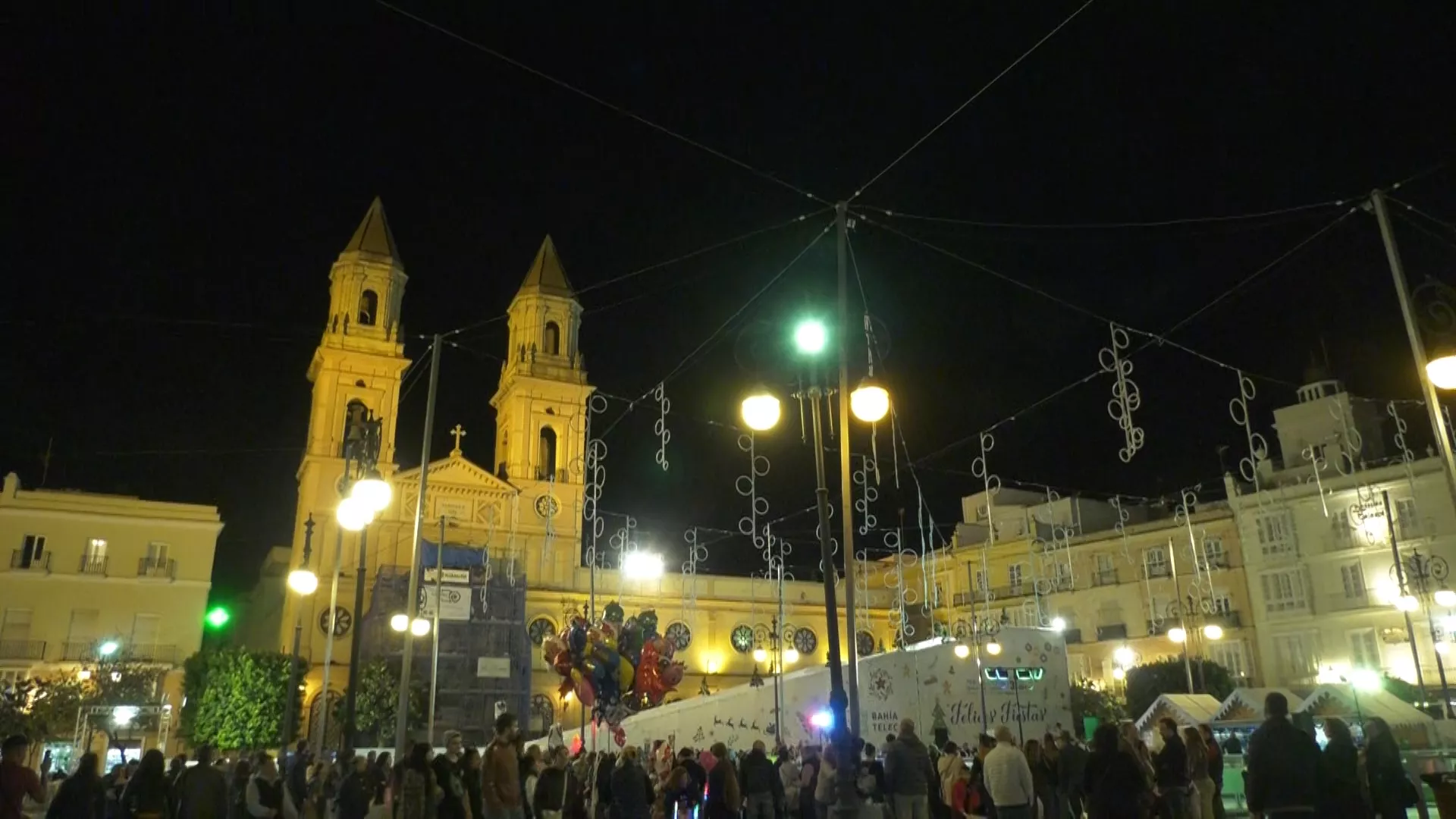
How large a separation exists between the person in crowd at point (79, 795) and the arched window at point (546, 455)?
39.5m

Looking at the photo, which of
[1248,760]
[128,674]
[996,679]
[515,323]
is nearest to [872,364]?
[1248,760]

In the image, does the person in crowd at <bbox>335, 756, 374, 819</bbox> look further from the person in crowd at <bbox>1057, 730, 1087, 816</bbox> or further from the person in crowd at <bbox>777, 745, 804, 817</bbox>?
the person in crowd at <bbox>1057, 730, 1087, 816</bbox>

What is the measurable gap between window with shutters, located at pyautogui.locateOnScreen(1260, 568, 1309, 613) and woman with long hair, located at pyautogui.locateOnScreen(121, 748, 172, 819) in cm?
4054

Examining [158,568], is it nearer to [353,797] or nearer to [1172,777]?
[353,797]

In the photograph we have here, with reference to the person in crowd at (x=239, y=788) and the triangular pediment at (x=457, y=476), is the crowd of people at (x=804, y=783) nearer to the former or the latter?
the person in crowd at (x=239, y=788)

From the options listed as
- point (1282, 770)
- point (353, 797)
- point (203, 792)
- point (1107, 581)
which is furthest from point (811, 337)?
point (1107, 581)

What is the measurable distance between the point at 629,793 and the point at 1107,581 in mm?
38922

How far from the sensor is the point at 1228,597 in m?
41.4

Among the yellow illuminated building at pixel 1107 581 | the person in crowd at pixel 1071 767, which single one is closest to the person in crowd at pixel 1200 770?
the person in crowd at pixel 1071 767

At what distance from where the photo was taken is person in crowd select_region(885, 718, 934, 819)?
10445 millimetres

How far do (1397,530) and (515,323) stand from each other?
39.2m

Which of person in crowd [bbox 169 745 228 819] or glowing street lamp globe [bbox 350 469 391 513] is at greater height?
glowing street lamp globe [bbox 350 469 391 513]

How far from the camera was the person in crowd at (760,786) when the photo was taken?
1230cm

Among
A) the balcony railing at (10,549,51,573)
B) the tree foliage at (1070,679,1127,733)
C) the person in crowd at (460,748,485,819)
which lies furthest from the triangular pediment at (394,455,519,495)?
the person in crowd at (460,748,485,819)
